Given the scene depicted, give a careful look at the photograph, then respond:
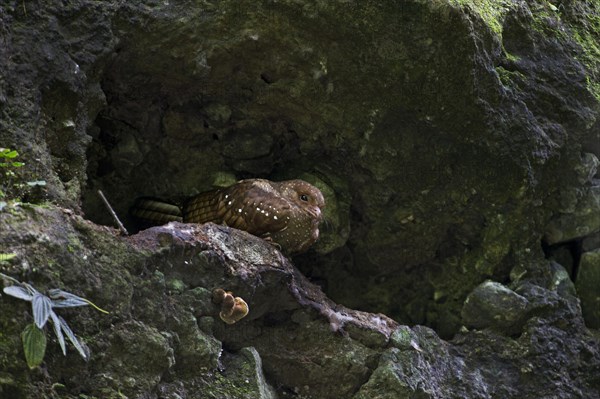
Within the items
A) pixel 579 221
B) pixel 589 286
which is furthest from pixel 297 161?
pixel 589 286

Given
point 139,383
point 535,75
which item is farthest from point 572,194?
point 139,383

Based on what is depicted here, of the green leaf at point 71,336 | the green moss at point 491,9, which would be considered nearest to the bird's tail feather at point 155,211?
the green leaf at point 71,336

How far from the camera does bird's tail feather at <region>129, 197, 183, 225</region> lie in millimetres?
3062

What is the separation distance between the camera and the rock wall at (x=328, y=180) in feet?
7.79

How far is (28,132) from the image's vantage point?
242 cm

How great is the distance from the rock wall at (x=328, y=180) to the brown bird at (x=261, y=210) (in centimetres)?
13

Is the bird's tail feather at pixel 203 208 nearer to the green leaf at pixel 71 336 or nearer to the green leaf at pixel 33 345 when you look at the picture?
the green leaf at pixel 71 336

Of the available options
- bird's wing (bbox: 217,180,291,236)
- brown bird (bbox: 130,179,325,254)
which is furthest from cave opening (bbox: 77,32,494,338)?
bird's wing (bbox: 217,180,291,236)

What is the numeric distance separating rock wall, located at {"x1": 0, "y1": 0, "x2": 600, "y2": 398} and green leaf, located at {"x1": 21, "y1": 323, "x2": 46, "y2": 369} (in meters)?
0.12

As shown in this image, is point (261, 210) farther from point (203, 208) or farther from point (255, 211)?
point (203, 208)

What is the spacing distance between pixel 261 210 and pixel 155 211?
0.42m

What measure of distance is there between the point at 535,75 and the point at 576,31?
0.44 m

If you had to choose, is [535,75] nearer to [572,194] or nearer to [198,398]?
[572,194]

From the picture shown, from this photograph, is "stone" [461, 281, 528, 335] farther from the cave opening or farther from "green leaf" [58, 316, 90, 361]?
"green leaf" [58, 316, 90, 361]
